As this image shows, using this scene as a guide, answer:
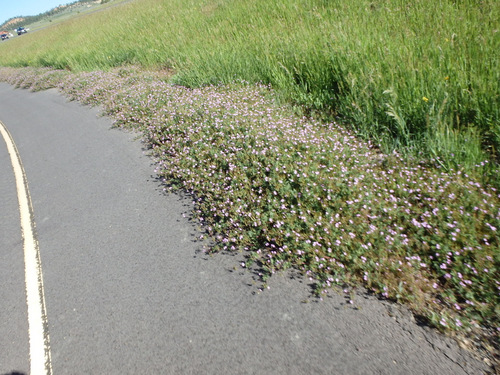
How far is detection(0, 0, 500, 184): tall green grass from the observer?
4.18m

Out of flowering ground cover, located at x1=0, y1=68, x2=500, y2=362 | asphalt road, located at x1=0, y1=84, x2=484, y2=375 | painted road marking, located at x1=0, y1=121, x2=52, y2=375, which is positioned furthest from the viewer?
painted road marking, located at x1=0, y1=121, x2=52, y2=375

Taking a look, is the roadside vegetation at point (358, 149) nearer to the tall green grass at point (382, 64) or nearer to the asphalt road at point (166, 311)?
the tall green grass at point (382, 64)

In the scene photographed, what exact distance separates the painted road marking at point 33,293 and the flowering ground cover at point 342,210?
1.80 metres

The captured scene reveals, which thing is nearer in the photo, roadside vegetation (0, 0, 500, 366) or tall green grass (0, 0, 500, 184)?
roadside vegetation (0, 0, 500, 366)

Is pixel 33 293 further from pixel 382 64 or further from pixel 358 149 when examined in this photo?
pixel 382 64

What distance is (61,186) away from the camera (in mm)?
5777

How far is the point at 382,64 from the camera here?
5383 mm

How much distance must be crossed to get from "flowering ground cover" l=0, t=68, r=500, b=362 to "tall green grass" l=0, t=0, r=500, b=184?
1.53ft

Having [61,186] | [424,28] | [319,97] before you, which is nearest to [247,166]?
[319,97]

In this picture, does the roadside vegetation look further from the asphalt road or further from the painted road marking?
the painted road marking

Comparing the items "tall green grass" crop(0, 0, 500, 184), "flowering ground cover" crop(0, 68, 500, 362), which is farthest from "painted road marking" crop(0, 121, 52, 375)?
"tall green grass" crop(0, 0, 500, 184)

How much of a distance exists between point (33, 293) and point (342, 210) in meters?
3.50

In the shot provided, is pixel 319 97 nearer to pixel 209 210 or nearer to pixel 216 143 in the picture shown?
pixel 216 143

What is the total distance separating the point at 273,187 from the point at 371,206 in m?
1.17
